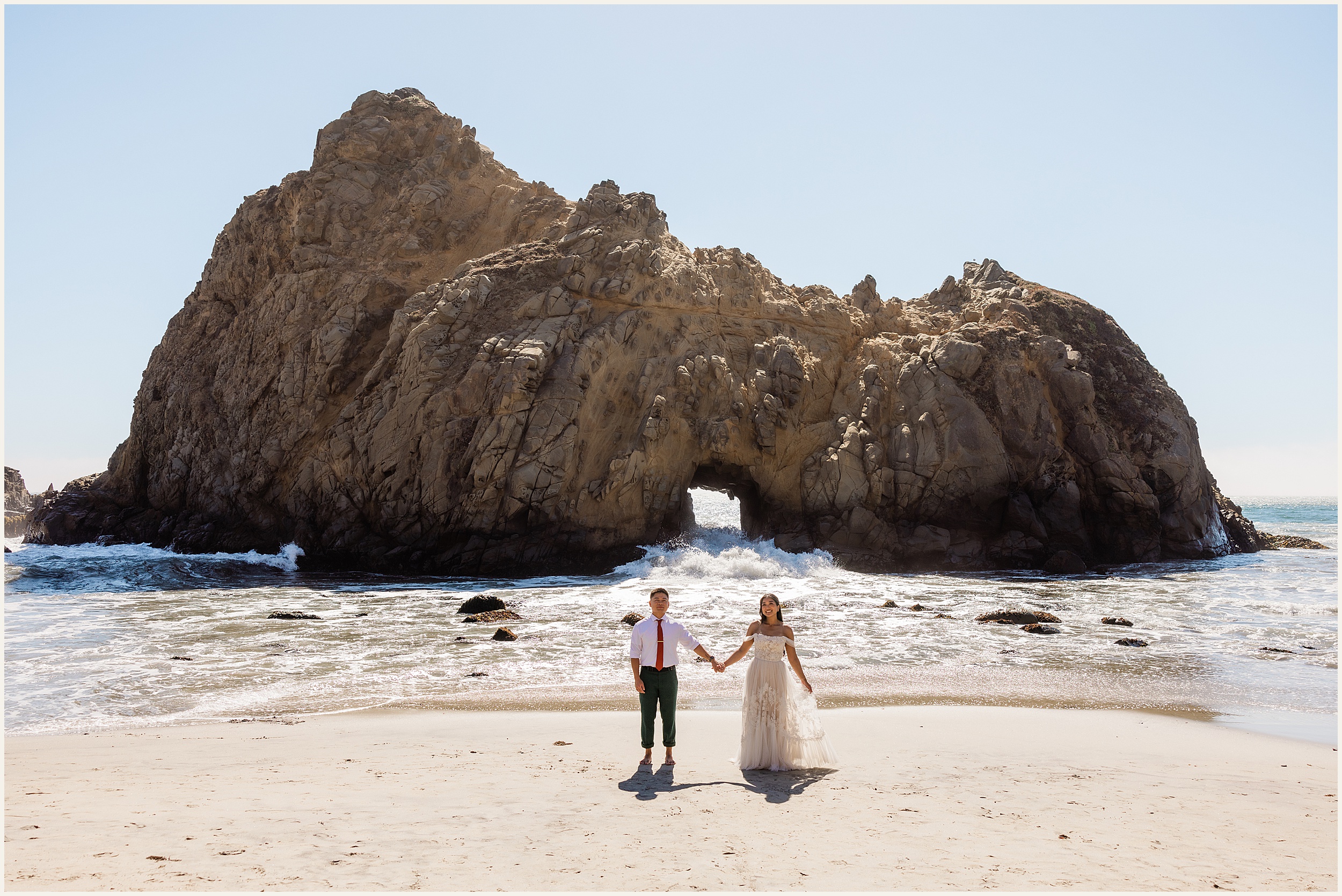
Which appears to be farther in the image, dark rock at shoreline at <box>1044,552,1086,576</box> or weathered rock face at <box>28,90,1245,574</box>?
weathered rock face at <box>28,90,1245,574</box>

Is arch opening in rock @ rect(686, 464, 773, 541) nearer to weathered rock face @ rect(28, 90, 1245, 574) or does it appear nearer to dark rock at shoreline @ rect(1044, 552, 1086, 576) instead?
weathered rock face @ rect(28, 90, 1245, 574)

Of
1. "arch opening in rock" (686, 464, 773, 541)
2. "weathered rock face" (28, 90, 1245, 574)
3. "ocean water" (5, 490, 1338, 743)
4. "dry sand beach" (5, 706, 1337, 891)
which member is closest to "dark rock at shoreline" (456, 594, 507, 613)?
"ocean water" (5, 490, 1338, 743)

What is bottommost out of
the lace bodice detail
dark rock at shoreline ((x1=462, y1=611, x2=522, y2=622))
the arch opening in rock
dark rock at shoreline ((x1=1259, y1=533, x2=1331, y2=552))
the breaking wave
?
dark rock at shoreline ((x1=462, y1=611, x2=522, y2=622))

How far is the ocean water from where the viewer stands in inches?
379

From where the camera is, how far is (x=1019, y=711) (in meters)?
8.97

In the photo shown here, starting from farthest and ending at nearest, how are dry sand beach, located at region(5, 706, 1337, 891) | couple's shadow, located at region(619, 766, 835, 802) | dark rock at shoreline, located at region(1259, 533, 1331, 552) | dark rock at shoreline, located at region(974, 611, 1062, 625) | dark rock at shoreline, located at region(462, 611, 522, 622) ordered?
dark rock at shoreline, located at region(1259, 533, 1331, 552) → dark rock at shoreline, located at region(462, 611, 522, 622) → dark rock at shoreline, located at region(974, 611, 1062, 625) → couple's shadow, located at region(619, 766, 835, 802) → dry sand beach, located at region(5, 706, 1337, 891)

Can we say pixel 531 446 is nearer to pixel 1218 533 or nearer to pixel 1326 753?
pixel 1326 753

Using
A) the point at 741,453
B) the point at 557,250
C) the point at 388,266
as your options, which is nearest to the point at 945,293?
the point at 741,453

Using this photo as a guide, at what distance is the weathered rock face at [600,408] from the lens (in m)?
24.9

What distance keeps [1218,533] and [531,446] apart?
23.3 m

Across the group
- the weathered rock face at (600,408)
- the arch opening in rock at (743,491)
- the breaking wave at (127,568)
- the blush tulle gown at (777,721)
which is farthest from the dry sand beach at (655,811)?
the arch opening in rock at (743,491)

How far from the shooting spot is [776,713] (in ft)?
22.0

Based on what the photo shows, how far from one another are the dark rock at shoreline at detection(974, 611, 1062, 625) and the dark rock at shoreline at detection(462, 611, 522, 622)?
853 centimetres

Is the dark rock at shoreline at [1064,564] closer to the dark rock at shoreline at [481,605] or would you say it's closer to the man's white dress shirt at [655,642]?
the dark rock at shoreline at [481,605]
